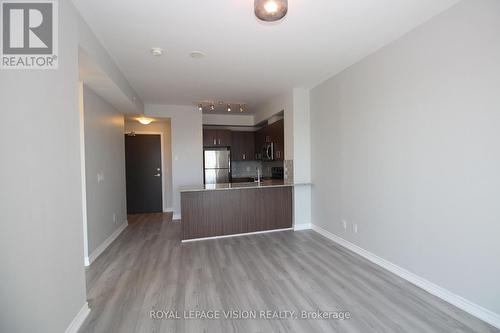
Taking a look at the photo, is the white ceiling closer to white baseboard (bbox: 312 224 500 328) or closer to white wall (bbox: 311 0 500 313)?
white wall (bbox: 311 0 500 313)

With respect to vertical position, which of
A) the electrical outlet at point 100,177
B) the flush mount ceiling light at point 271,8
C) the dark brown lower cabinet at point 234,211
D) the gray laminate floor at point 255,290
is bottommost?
the gray laminate floor at point 255,290

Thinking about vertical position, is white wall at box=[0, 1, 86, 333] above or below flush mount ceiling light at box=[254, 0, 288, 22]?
below

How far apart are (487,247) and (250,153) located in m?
5.31

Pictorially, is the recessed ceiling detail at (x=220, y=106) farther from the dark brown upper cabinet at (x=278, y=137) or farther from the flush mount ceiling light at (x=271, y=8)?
the flush mount ceiling light at (x=271, y=8)

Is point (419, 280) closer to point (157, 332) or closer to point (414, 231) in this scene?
point (414, 231)

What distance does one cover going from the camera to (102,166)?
11.9 feet

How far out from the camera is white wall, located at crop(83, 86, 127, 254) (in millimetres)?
3135

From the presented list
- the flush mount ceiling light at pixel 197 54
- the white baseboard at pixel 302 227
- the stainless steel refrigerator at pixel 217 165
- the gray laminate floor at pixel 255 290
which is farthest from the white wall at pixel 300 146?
the stainless steel refrigerator at pixel 217 165

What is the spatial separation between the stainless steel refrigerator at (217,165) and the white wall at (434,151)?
3.43 meters

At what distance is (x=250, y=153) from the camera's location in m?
6.71

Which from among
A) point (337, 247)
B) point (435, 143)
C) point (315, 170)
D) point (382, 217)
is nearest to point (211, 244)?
point (337, 247)

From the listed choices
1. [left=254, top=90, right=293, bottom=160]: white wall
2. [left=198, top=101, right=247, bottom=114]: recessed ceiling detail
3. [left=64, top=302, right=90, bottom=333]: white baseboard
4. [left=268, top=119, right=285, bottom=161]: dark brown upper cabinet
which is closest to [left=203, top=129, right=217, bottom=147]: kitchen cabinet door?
[left=198, top=101, right=247, bottom=114]: recessed ceiling detail

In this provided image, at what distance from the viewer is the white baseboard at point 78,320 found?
5.70 feet

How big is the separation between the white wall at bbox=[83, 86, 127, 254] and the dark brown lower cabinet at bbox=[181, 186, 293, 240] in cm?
121
